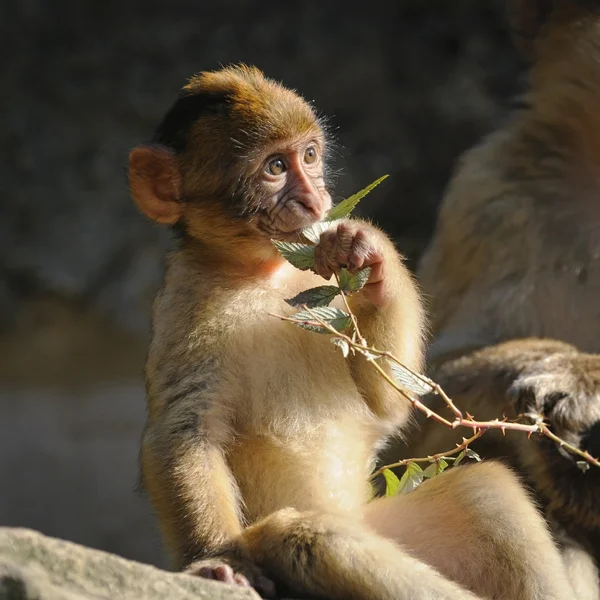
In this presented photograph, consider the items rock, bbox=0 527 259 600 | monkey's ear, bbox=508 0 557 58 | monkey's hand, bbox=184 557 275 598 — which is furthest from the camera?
monkey's ear, bbox=508 0 557 58

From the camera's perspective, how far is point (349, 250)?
2.59m

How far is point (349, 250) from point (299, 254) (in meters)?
0.12

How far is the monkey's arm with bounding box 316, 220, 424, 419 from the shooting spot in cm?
259

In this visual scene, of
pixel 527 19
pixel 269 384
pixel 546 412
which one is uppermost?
pixel 527 19

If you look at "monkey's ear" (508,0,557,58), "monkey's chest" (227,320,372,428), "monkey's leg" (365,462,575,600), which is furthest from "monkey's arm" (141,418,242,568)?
"monkey's ear" (508,0,557,58)

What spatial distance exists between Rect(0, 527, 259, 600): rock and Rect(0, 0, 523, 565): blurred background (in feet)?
16.3

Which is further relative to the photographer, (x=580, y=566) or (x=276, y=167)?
(x=580, y=566)

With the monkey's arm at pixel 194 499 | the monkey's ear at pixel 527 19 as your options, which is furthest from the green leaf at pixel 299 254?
the monkey's ear at pixel 527 19

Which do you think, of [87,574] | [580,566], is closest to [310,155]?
[87,574]

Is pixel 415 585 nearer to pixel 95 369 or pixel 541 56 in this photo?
pixel 541 56

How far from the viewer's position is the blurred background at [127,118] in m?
7.09

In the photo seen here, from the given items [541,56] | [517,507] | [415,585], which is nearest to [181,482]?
[415,585]

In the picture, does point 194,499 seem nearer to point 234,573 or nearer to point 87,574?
point 234,573

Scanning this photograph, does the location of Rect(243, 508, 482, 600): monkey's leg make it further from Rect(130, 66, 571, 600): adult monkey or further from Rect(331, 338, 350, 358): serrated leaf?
Rect(331, 338, 350, 358): serrated leaf
